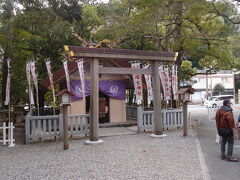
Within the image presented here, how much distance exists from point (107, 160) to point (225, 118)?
11.1 ft

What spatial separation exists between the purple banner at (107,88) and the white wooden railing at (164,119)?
11.2 ft

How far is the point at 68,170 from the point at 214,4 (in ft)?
38.6

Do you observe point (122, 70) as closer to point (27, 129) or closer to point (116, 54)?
point (116, 54)

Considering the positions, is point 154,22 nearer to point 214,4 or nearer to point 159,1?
point 159,1

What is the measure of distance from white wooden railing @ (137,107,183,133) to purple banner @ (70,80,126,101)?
11.2 ft

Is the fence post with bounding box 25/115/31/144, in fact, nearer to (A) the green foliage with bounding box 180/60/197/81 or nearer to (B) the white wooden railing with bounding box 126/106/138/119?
(B) the white wooden railing with bounding box 126/106/138/119

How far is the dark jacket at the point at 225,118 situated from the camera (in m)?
6.79

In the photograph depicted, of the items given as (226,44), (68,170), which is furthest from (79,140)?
(226,44)

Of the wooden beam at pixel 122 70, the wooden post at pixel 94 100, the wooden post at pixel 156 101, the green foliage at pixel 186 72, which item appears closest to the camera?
the wooden post at pixel 94 100

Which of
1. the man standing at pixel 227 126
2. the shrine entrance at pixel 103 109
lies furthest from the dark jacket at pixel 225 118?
the shrine entrance at pixel 103 109

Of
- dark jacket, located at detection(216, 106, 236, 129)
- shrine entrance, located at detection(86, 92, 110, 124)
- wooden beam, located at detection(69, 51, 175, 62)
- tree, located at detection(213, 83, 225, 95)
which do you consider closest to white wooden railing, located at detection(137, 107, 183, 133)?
wooden beam, located at detection(69, 51, 175, 62)

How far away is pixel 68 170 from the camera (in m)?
6.11

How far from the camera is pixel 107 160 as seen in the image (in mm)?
7023

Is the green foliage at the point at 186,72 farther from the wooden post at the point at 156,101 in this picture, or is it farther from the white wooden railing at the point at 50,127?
the white wooden railing at the point at 50,127
